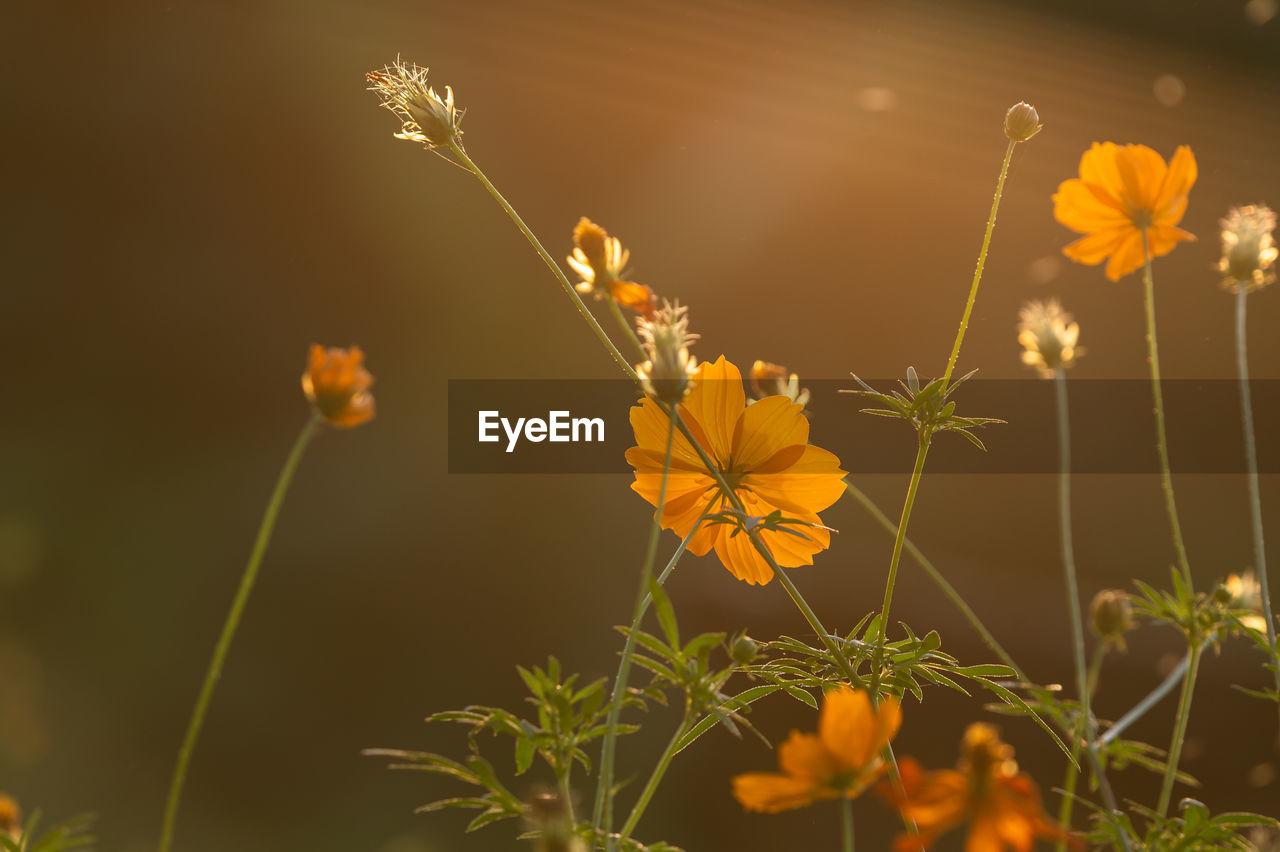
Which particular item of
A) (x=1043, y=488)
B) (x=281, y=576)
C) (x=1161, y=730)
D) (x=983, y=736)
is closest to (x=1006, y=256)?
(x=1043, y=488)

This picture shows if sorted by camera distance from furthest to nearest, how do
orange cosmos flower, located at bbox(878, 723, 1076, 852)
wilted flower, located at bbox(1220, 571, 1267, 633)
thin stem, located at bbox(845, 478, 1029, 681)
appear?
1. wilted flower, located at bbox(1220, 571, 1267, 633)
2. thin stem, located at bbox(845, 478, 1029, 681)
3. orange cosmos flower, located at bbox(878, 723, 1076, 852)

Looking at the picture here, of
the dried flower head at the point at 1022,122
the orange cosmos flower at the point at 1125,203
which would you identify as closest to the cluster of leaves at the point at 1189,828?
the orange cosmos flower at the point at 1125,203

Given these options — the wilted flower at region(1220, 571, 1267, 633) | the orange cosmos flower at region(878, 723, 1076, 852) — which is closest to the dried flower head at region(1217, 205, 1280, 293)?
the wilted flower at region(1220, 571, 1267, 633)

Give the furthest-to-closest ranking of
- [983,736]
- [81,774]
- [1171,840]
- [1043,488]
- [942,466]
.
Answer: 1. [1043,488]
2. [942,466]
3. [81,774]
4. [1171,840]
5. [983,736]

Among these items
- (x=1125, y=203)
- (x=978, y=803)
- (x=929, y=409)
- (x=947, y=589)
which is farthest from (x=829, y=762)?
(x=1125, y=203)

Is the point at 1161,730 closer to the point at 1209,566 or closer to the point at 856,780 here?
the point at 1209,566

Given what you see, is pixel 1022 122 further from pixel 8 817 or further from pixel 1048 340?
pixel 8 817

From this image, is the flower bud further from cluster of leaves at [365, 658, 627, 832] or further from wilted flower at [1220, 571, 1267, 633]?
wilted flower at [1220, 571, 1267, 633]
